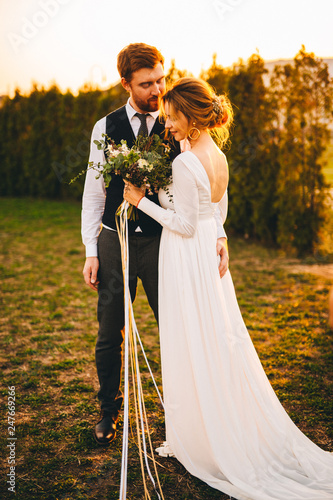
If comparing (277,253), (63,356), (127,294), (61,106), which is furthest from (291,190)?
(61,106)

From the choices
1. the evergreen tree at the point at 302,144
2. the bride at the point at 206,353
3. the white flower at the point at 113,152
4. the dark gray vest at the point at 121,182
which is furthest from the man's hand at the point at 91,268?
the evergreen tree at the point at 302,144

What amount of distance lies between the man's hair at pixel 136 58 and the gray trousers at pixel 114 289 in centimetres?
96

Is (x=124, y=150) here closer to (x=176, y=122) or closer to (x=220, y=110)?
(x=176, y=122)

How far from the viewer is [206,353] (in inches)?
90.4

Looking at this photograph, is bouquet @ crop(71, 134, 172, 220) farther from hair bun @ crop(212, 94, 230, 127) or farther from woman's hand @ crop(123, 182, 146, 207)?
hair bun @ crop(212, 94, 230, 127)

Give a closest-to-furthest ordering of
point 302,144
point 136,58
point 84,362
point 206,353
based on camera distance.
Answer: point 206,353, point 136,58, point 84,362, point 302,144

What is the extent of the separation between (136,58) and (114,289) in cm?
138

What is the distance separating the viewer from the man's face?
244 centimetres

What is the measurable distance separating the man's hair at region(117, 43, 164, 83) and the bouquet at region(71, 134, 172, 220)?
413mm

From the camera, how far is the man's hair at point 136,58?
2408 mm

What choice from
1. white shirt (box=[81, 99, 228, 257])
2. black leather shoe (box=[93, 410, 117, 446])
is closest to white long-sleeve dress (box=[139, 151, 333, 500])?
white shirt (box=[81, 99, 228, 257])

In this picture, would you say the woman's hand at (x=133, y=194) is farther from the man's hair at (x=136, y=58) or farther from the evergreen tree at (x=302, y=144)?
the evergreen tree at (x=302, y=144)

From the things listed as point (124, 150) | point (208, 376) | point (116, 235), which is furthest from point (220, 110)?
point (208, 376)

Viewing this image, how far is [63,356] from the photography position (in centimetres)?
389
